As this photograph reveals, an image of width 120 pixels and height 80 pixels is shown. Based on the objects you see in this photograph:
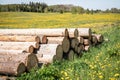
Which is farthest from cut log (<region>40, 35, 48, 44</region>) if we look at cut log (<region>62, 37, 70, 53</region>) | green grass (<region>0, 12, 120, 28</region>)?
Answer: green grass (<region>0, 12, 120, 28</region>)

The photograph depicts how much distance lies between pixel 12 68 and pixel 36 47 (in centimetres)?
219

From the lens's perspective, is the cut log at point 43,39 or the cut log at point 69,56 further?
the cut log at point 69,56

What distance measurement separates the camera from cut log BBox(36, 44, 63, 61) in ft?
31.0

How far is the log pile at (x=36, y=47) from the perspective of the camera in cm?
799

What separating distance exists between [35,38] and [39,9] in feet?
243

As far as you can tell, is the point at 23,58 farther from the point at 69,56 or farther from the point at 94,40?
the point at 94,40

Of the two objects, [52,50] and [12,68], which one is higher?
[52,50]

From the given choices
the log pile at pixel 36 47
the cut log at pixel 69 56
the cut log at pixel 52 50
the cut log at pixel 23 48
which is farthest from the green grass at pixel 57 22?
the cut log at pixel 23 48

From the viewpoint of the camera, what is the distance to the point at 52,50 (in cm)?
949

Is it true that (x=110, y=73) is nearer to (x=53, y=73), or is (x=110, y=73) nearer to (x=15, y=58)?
(x=53, y=73)

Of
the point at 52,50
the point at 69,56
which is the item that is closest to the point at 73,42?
the point at 69,56

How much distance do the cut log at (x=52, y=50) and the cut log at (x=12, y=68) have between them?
70.6 inches

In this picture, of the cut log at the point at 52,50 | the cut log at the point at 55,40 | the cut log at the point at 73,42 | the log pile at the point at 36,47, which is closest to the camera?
the log pile at the point at 36,47

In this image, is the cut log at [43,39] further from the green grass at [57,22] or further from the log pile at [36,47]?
the green grass at [57,22]
